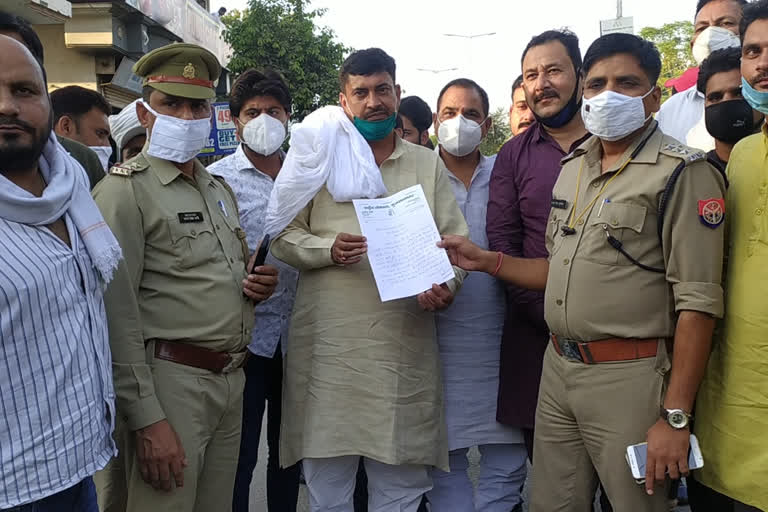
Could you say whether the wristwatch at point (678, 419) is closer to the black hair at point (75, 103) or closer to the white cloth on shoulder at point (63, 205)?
the white cloth on shoulder at point (63, 205)

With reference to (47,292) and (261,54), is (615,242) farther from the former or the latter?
(261,54)

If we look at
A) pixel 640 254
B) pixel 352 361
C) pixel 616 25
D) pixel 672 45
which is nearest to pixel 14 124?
pixel 352 361

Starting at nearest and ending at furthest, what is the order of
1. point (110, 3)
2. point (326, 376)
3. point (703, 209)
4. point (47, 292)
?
point (47, 292), point (703, 209), point (326, 376), point (110, 3)

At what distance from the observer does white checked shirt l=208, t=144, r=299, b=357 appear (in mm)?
3434

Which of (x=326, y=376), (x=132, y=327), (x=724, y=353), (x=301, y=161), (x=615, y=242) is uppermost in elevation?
(x=301, y=161)

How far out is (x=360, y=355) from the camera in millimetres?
2910

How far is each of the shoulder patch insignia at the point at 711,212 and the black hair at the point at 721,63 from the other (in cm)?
103

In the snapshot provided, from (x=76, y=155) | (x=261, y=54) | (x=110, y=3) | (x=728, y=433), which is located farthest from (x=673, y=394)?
(x=261, y=54)

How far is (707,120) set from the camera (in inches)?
119

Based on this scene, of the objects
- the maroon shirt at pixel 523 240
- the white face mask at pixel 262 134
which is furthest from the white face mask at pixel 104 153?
the maroon shirt at pixel 523 240

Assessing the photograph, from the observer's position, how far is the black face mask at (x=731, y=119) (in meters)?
2.93

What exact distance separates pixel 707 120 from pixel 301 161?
6.06ft

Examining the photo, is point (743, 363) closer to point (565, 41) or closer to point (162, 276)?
point (565, 41)

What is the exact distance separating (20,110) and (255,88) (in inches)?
86.2
